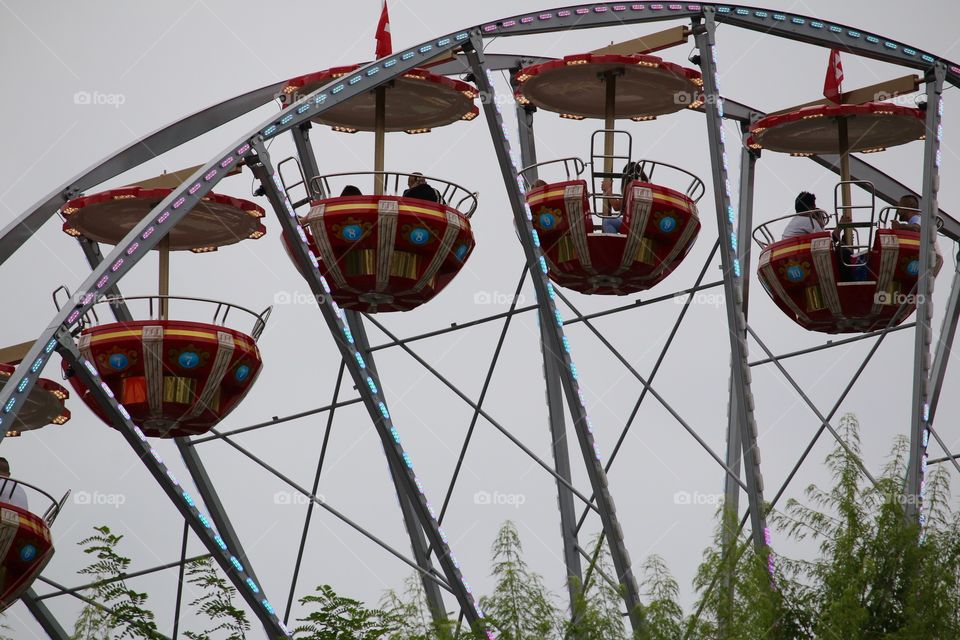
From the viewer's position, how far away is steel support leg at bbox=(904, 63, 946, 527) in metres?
21.6

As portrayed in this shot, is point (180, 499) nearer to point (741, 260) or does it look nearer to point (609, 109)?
point (609, 109)

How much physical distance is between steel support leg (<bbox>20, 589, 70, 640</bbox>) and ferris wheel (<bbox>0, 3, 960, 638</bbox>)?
27 mm

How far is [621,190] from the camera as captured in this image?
2127 cm

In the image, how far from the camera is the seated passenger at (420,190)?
68.1 feet

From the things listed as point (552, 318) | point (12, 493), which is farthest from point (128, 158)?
point (552, 318)

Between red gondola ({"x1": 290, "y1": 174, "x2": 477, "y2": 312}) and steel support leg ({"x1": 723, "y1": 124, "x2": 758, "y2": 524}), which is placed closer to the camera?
red gondola ({"x1": 290, "y1": 174, "x2": 477, "y2": 312})

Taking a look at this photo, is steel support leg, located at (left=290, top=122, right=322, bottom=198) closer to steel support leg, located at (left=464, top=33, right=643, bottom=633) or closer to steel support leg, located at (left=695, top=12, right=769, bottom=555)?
steel support leg, located at (left=464, top=33, right=643, bottom=633)

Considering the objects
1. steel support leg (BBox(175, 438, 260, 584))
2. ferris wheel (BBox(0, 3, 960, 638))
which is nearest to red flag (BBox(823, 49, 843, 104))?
ferris wheel (BBox(0, 3, 960, 638))

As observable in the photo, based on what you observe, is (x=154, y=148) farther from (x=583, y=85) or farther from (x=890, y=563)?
(x=890, y=563)

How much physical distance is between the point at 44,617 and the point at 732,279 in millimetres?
8141

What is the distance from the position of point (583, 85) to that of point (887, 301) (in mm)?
3770

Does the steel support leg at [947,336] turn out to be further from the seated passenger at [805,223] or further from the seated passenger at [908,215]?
the seated passenger at [805,223]

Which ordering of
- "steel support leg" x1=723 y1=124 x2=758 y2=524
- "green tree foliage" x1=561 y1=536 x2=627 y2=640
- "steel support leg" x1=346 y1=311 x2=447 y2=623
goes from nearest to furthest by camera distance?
"green tree foliage" x1=561 y1=536 x2=627 y2=640 → "steel support leg" x1=346 y1=311 x2=447 y2=623 → "steel support leg" x1=723 y1=124 x2=758 y2=524

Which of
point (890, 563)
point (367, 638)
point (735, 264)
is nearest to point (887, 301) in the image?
point (735, 264)
